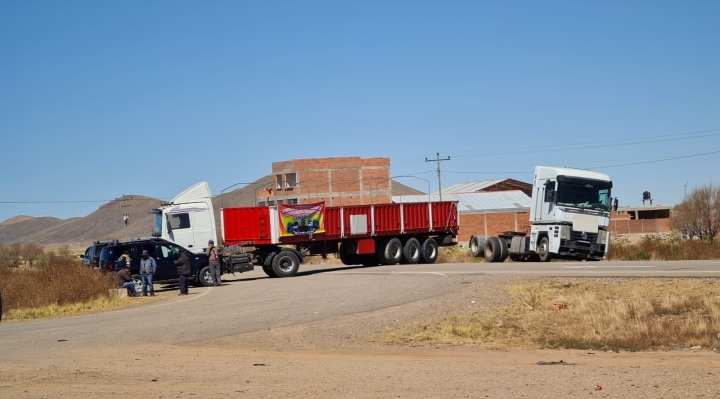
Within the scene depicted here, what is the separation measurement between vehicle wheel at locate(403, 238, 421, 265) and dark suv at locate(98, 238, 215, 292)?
451 inches

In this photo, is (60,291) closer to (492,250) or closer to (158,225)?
(158,225)

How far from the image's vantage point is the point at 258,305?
22703 mm

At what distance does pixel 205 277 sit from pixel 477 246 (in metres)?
14.8

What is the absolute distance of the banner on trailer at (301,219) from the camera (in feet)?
114

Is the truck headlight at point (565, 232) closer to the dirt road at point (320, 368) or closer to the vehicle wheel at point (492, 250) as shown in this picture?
the vehicle wheel at point (492, 250)

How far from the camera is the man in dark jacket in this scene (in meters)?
27.5

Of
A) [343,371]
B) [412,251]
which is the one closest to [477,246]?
[412,251]

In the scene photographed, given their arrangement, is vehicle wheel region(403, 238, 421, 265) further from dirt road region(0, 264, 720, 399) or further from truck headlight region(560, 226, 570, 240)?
dirt road region(0, 264, 720, 399)

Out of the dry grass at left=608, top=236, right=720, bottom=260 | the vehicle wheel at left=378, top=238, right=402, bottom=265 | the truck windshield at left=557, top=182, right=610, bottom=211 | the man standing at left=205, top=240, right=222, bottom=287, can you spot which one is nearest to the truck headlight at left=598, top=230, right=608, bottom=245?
the truck windshield at left=557, top=182, right=610, bottom=211

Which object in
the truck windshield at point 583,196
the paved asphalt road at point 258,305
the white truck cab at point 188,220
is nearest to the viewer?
the paved asphalt road at point 258,305

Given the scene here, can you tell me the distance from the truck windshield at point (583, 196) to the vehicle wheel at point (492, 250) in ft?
18.0

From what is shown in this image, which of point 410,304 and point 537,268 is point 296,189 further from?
point 410,304

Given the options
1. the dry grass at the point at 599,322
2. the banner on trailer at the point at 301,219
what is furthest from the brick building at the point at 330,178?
the dry grass at the point at 599,322

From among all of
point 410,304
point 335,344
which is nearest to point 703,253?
point 410,304
